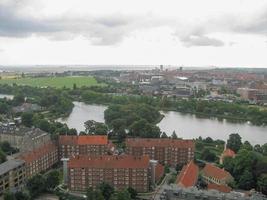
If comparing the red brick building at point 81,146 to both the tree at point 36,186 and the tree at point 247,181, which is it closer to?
the tree at point 36,186

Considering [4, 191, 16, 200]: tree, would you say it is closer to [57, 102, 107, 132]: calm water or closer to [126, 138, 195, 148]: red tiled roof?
[126, 138, 195, 148]: red tiled roof

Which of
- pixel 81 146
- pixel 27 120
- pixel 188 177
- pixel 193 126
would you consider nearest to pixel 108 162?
pixel 188 177

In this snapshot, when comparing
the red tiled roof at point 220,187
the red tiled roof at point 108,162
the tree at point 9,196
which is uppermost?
the red tiled roof at point 108,162

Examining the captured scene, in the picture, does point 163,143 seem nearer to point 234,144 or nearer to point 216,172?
point 216,172

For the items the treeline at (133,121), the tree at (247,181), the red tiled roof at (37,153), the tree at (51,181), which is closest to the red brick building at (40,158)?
the red tiled roof at (37,153)

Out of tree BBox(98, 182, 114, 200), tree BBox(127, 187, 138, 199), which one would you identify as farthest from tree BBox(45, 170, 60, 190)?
tree BBox(127, 187, 138, 199)

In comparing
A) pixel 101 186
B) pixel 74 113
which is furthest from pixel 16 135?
pixel 74 113
